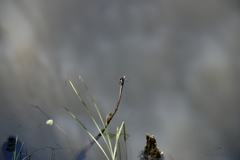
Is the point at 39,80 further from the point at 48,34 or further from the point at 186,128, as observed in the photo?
the point at 186,128

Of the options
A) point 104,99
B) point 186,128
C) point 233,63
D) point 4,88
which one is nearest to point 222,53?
point 233,63

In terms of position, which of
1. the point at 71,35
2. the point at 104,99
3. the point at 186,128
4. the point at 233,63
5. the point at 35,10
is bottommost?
the point at 186,128

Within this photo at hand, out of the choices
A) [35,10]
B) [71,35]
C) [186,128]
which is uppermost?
[35,10]

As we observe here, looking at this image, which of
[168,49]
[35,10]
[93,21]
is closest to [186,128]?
[168,49]

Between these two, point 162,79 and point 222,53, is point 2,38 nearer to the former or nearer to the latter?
point 162,79

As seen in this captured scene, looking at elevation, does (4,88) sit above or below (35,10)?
below

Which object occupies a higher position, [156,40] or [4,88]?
[156,40]
